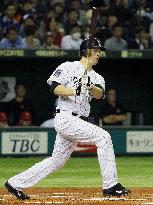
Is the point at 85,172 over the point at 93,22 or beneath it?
beneath

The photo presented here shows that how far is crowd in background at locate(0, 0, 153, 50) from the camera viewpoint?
1567 cm

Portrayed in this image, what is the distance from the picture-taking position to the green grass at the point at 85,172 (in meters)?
11.2

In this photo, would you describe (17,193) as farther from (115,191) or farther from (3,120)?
(3,120)

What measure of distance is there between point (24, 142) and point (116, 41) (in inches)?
115

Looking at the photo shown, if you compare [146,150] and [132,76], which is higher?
[132,76]

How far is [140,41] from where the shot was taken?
1667cm

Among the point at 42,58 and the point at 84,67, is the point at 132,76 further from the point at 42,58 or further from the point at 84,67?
the point at 84,67

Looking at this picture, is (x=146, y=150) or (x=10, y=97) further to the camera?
(x=10, y=97)

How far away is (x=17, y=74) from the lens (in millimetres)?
16953

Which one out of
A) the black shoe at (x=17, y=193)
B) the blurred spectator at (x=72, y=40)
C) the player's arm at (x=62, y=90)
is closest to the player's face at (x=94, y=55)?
the player's arm at (x=62, y=90)

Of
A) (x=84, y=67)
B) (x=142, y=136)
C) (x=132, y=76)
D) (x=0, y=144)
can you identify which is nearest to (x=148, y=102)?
(x=132, y=76)

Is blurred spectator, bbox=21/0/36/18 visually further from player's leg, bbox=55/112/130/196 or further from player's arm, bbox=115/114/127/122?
player's leg, bbox=55/112/130/196

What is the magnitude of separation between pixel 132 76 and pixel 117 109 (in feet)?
5.26

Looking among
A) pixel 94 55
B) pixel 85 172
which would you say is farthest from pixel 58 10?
pixel 94 55
